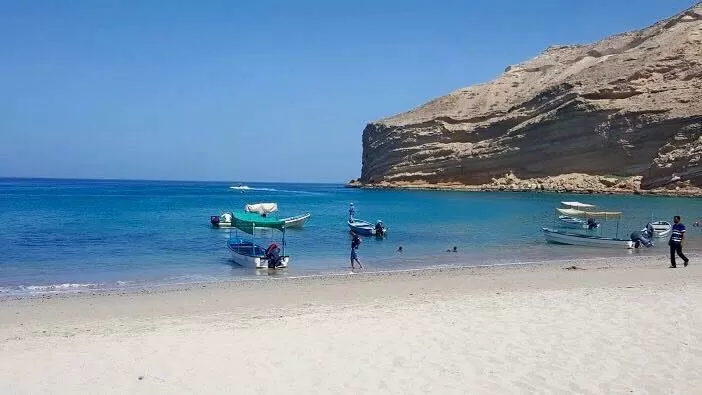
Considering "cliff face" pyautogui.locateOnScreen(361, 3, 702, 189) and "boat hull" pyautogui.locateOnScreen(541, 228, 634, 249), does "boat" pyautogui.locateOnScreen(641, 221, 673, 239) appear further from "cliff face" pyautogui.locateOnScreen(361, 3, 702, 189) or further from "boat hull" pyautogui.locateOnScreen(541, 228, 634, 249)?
"cliff face" pyautogui.locateOnScreen(361, 3, 702, 189)

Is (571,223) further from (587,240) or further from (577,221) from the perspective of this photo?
(587,240)

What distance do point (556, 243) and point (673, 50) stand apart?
70.7 metres

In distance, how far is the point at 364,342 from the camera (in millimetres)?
8461

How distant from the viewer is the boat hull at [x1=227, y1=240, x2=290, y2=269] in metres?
21.5

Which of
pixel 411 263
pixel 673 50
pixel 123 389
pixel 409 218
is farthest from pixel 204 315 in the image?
pixel 673 50

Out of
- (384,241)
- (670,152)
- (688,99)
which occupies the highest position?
(688,99)

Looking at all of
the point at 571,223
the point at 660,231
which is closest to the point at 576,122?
the point at 571,223

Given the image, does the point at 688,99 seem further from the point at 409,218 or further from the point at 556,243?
the point at 556,243

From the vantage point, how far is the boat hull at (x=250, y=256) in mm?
21500

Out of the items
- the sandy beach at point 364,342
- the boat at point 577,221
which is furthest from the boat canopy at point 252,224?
the boat at point 577,221

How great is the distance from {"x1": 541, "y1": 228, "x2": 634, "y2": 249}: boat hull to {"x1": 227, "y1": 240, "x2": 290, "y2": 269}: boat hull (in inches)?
619

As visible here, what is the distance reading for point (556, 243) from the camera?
3161 centimetres

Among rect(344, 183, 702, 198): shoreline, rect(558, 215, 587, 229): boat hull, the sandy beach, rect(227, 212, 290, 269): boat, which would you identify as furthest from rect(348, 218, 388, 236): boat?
rect(344, 183, 702, 198): shoreline

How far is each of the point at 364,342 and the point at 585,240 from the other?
25.1 meters
